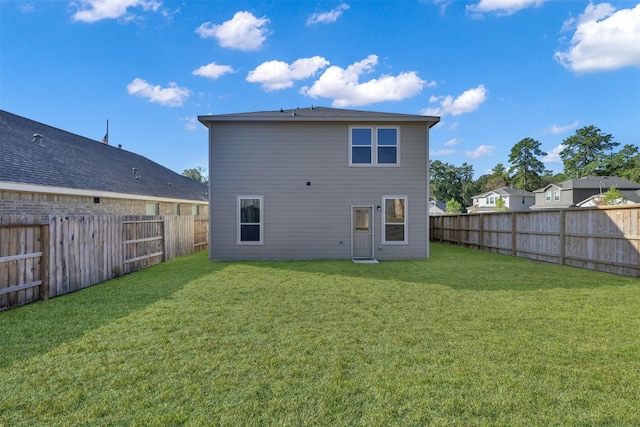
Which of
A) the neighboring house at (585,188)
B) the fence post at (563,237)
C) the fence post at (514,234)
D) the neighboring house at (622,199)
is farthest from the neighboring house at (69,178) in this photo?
the neighboring house at (585,188)

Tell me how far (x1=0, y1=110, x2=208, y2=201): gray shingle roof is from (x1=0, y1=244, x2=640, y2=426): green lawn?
591 centimetres

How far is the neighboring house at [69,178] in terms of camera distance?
8898 mm

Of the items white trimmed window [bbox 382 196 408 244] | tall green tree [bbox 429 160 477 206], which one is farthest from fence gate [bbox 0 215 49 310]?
tall green tree [bbox 429 160 477 206]

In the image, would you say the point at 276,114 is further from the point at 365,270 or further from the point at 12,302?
the point at 12,302

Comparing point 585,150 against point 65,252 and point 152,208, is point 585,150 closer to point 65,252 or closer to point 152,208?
point 152,208

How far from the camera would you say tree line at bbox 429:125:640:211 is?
5164 cm

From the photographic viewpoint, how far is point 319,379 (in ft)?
9.34

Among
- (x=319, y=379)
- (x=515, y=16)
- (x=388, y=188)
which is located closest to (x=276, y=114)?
(x=388, y=188)

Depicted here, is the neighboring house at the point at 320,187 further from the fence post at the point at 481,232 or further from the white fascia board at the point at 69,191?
the white fascia board at the point at 69,191

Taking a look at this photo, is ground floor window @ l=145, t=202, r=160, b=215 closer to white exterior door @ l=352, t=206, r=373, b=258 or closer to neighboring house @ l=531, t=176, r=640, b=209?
white exterior door @ l=352, t=206, r=373, b=258

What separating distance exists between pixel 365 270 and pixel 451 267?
8.22 ft

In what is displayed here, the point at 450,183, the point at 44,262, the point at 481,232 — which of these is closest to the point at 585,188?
the point at 450,183

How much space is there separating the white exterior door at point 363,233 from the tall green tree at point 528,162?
192 feet

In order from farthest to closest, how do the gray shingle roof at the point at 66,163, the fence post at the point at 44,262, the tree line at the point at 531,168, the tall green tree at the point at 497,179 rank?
the tall green tree at the point at 497,179
the tree line at the point at 531,168
the gray shingle roof at the point at 66,163
the fence post at the point at 44,262
